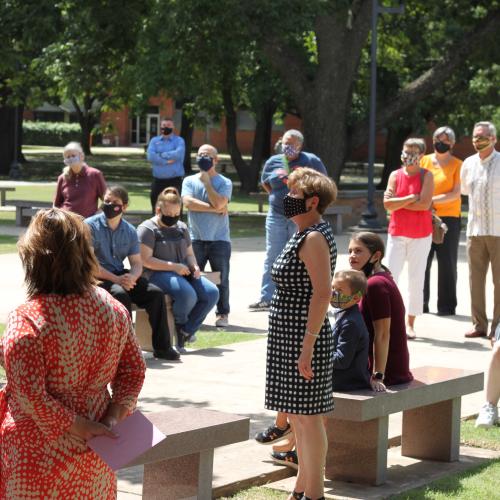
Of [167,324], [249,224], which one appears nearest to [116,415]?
[167,324]

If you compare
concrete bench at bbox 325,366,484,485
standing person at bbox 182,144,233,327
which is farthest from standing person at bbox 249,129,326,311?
concrete bench at bbox 325,366,484,485

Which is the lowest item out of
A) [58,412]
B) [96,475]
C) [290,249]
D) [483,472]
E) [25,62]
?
[483,472]

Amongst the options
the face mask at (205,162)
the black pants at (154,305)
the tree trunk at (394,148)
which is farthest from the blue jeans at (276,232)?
the tree trunk at (394,148)

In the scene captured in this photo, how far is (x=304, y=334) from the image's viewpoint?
19.4 feet

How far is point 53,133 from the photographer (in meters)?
81.7

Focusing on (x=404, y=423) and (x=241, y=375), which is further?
(x=241, y=375)

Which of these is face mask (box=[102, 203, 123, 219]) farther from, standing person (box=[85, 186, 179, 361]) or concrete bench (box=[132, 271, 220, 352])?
concrete bench (box=[132, 271, 220, 352])

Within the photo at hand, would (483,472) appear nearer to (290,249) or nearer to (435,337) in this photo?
(290,249)

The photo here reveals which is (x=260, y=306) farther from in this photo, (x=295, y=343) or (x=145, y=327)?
(x=295, y=343)

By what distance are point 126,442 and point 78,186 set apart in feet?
31.4

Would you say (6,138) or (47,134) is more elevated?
(47,134)

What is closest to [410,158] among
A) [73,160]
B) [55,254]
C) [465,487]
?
[73,160]

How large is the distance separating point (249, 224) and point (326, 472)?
18.3 metres

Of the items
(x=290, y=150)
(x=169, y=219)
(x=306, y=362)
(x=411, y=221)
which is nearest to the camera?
(x=306, y=362)
